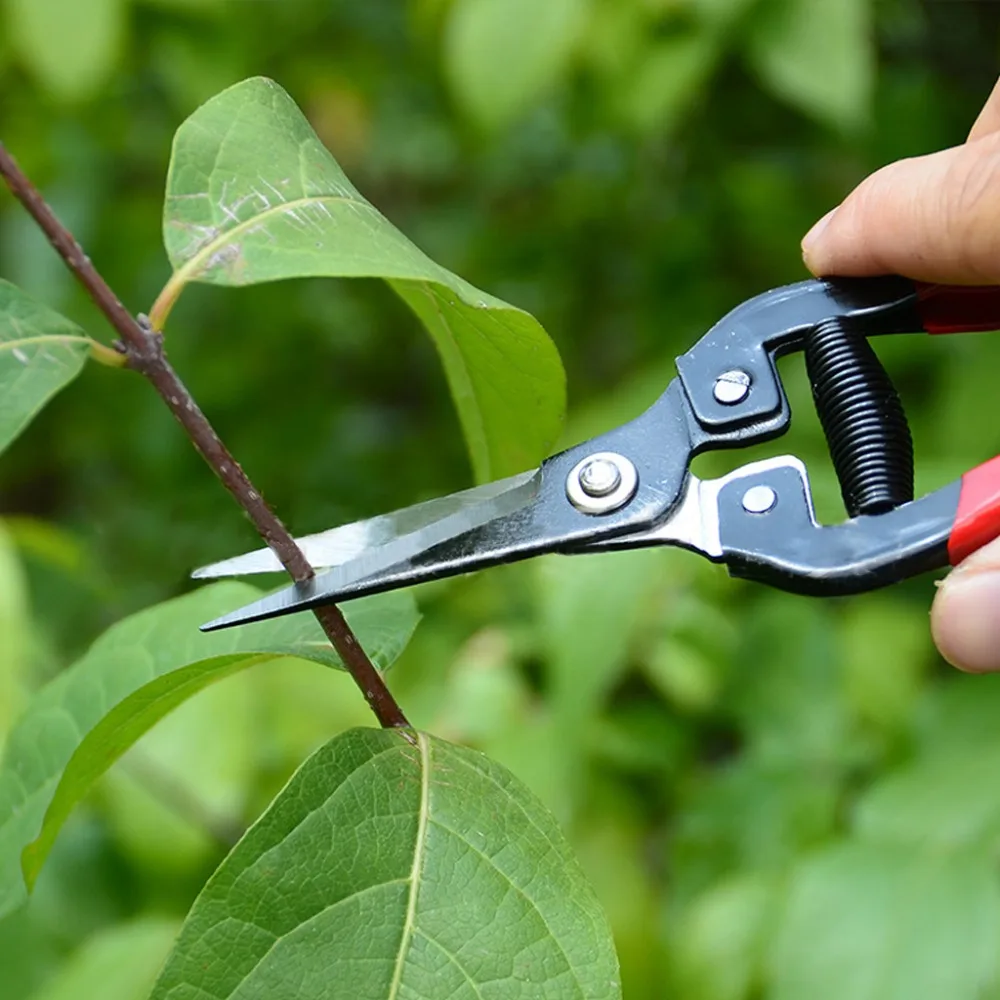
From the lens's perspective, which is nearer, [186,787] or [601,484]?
[601,484]

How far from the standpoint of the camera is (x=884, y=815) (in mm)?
1007

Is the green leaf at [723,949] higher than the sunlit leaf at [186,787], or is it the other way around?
the sunlit leaf at [186,787]

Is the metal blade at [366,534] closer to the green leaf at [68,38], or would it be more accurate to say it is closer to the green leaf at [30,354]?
the green leaf at [30,354]

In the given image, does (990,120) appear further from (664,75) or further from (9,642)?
(9,642)

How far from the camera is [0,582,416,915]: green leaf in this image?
0.53m

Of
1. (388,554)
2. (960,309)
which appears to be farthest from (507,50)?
(388,554)

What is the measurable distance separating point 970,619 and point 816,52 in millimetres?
916

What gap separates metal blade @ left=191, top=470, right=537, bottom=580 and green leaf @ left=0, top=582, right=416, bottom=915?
3 cm

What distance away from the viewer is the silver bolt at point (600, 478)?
1.98 feet

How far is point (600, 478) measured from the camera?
0.61m

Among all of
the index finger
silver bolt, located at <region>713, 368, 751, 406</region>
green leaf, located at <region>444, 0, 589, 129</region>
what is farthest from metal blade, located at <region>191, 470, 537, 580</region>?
green leaf, located at <region>444, 0, 589, 129</region>

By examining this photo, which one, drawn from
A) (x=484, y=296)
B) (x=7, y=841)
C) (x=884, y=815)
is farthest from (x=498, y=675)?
(x=484, y=296)

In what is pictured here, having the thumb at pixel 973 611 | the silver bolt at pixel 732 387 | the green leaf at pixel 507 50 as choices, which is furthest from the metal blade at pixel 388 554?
the green leaf at pixel 507 50

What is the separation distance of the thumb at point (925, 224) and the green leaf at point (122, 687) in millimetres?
304
